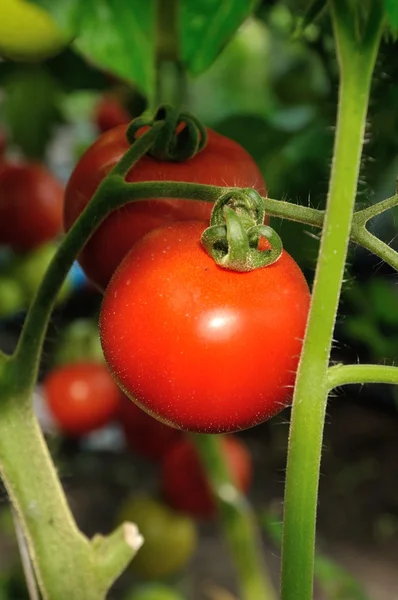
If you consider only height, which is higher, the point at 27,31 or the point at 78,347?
the point at 27,31

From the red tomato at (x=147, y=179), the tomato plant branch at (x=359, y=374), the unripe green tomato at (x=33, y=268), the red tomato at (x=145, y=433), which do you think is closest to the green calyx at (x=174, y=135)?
the red tomato at (x=147, y=179)

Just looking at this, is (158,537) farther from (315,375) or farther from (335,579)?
(315,375)

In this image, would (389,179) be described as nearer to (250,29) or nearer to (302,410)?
(302,410)

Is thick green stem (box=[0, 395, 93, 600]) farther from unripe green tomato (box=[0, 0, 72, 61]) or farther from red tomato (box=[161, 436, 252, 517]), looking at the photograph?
red tomato (box=[161, 436, 252, 517])

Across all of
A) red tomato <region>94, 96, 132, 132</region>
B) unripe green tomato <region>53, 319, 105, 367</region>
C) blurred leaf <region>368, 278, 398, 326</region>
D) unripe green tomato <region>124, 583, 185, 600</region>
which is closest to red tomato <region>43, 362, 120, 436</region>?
unripe green tomato <region>53, 319, 105, 367</region>

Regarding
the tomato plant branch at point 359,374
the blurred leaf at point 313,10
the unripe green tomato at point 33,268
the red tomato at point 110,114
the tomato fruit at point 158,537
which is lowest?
the tomato fruit at point 158,537

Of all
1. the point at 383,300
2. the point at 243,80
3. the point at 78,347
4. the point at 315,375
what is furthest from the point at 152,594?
the point at 243,80

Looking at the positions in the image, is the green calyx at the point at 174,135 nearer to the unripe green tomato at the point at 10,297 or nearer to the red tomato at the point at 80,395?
the unripe green tomato at the point at 10,297
